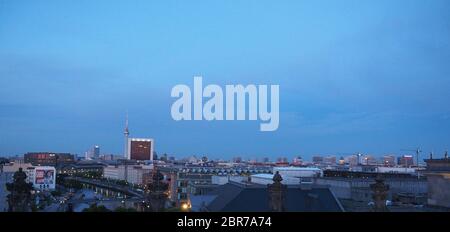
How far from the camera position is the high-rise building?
9562cm

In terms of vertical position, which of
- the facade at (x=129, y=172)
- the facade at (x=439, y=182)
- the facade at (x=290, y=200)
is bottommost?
the facade at (x=129, y=172)

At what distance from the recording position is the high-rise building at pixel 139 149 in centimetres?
9562

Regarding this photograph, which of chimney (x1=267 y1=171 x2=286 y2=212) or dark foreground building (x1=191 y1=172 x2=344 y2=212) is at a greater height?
chimney (x1=267 y1=171 x2=286 y2=212)

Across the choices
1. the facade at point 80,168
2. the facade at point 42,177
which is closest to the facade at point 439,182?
the facade at point 42,177

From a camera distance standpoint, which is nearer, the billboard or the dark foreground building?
the dark foreground building

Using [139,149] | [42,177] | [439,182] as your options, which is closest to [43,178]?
[42,177]

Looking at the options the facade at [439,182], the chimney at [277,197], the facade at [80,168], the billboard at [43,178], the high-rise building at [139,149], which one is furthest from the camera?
the high-rise building at [139,149]

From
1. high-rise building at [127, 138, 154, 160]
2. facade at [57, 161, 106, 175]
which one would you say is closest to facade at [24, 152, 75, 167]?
facade at [57, 161, 106, 175]

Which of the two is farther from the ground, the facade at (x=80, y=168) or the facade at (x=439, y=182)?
the facade at (x=439, y=182)

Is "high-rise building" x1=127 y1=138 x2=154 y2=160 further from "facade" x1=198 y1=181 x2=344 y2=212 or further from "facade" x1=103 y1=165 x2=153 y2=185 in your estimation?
"facade" x1=198 y1=181 x2=344 y2=212

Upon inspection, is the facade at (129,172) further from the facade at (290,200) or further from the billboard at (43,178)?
the facade at (290,200)
